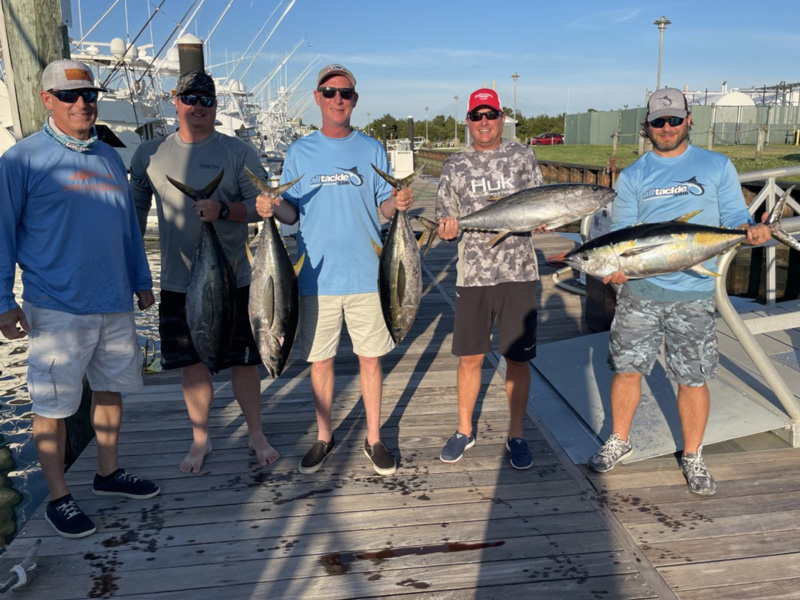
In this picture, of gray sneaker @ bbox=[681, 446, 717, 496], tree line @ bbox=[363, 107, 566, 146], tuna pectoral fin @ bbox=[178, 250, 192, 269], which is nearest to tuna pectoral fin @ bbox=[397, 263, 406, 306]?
tuna pectoral fin @ bbox=[178, 250, 192, 269]

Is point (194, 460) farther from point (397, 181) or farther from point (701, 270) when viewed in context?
point (701, 270)

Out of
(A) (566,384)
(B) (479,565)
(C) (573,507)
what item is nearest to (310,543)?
(B) (479,565)

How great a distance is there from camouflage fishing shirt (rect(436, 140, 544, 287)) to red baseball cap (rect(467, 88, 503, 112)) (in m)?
0.24

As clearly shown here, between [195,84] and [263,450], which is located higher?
[195,84]

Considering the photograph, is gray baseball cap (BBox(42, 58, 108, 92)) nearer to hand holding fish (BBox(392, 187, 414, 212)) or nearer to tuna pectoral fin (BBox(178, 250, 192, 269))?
tuna pectoral fin (BBox(178, 250, 192, 269))

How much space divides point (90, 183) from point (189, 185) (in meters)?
0.50

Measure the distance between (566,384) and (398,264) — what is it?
1998 millimetres

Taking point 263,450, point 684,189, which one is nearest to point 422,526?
point 263,450

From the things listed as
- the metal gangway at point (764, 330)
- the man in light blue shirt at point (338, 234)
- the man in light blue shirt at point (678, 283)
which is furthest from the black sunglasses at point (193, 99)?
the metal gangway at point (764, 330)

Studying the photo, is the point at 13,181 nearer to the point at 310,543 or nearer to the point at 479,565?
the point at 310,543

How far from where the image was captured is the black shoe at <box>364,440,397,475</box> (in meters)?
3.38

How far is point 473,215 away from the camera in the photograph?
3225 millimetres

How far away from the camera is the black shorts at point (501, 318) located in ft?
11.3

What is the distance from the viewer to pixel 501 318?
350cm
